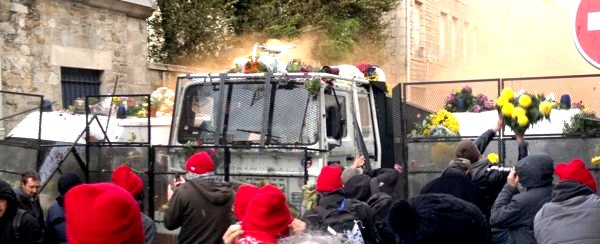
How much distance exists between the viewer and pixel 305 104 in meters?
7.93

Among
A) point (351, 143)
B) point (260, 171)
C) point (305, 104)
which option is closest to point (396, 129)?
point (351, 143)

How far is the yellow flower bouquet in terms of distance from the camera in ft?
25.7

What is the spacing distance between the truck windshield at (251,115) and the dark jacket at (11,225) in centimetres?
368

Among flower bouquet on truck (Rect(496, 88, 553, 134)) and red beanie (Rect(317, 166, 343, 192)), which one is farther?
flower bouquet on truck (Rect(496, 88, 553, 134))

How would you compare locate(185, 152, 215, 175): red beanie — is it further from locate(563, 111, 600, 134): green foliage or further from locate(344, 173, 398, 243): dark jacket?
locate(563, 111, 600, 134): green foliage

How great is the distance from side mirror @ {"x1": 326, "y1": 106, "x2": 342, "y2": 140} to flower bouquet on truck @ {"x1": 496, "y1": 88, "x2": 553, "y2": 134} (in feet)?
7.15

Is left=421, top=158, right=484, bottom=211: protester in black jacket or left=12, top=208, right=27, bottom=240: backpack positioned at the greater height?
left=421, top=158, right=484, bottom=211: protester in black jacket

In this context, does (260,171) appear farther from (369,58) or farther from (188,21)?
(369,58)

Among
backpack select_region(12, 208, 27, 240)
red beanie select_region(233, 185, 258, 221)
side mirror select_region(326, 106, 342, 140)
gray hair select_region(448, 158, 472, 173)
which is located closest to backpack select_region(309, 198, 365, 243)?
red beanie select_region(233, 185, 258, 221)

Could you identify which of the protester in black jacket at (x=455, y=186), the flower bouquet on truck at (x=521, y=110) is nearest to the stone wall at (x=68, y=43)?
the flower bouquet on truck at (x=521, y=110)

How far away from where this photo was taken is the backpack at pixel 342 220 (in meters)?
4.63

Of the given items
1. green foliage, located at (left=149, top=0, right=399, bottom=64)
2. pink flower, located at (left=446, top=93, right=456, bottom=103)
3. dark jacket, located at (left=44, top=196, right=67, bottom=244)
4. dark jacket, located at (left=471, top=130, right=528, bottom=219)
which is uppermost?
green foliage, located at (left=149, top=0, right=399, bottom=64)

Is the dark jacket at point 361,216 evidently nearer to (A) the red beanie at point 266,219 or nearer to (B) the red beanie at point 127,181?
(B) the red beanie at point 127,181

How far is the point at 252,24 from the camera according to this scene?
18.4 meters
